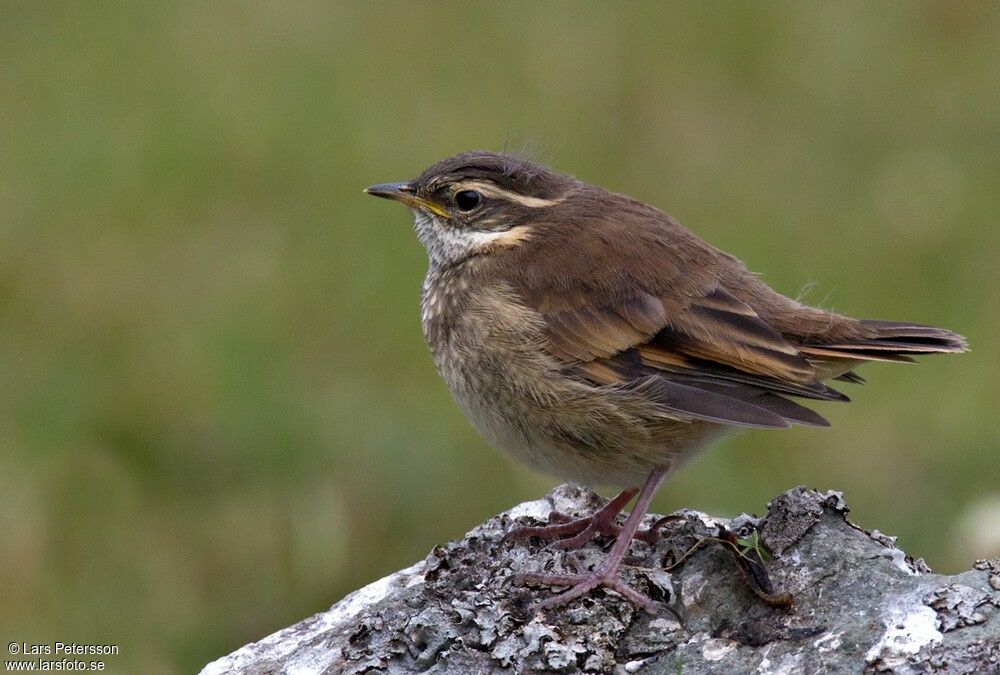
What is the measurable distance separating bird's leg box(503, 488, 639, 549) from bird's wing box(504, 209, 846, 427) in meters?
0.59

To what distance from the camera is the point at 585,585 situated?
569cm

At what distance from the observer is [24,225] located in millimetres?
11328

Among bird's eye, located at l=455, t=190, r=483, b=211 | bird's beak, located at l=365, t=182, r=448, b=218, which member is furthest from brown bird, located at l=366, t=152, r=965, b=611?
bird's beak, located at l=365, t=182, r=448, b=218

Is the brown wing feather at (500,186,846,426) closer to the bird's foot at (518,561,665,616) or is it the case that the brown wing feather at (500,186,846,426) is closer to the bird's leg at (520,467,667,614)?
the bird's leg at (520,467,667,614)

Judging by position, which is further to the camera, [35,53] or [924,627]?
[35,53]

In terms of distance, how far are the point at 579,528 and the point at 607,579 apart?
0.85 meters

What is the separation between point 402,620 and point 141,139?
7621mm

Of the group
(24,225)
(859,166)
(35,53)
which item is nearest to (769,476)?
(859,166)

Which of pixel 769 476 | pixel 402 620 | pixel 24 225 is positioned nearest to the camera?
pixel 402 620

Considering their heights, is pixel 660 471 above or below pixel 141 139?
below

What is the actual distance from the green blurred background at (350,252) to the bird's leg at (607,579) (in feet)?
8.09

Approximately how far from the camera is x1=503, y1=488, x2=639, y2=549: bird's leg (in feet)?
20.7

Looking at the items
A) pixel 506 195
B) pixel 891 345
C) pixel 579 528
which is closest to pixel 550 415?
pixel 579 528

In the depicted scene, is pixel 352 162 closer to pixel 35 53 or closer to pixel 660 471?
pixel 35 53
